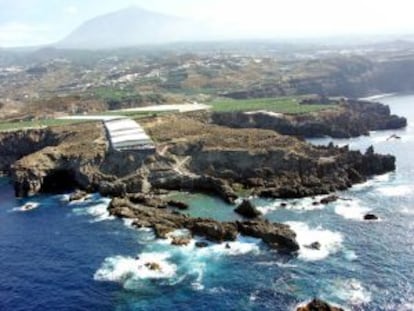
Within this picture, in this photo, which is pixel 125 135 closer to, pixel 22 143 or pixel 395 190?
pixel 22 143

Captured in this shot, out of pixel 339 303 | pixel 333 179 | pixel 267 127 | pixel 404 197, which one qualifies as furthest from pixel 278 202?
pixel 267 127

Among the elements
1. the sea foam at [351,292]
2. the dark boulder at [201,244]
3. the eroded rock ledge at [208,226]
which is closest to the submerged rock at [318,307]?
the sea foam at [351,292]

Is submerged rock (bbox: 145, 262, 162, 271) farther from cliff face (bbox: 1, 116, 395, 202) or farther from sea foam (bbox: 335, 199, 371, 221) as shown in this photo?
sea foam (bbox: 335, 199, 371, 221)

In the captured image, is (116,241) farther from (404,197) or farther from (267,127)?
(267,127)

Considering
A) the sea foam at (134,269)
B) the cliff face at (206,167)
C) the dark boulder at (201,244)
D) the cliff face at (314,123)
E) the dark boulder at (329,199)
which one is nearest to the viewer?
the sea foam at (134,269)

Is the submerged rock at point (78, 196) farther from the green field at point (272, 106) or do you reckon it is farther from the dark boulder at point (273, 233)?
the green field at point (272, 106)

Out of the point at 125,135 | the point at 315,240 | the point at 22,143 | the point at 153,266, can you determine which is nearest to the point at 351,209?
the point at 315,240
